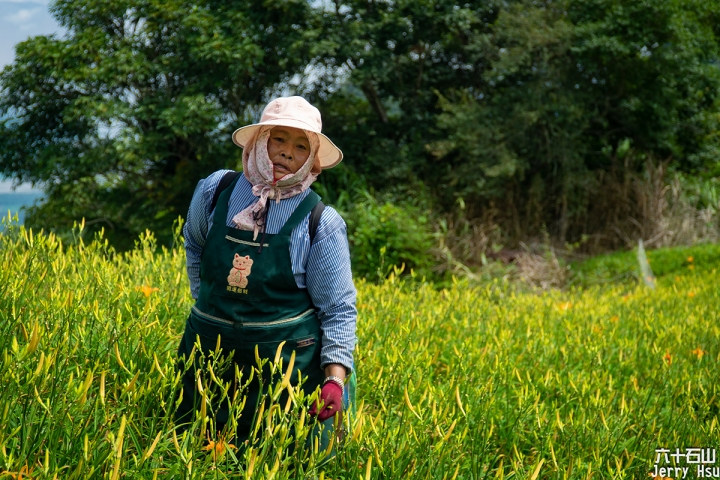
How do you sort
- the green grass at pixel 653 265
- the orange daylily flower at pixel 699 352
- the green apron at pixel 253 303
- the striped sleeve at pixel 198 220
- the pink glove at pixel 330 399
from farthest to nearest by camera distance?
the green grass at pixel 653 265, the orange daylily flower at pixel 699 352, the striped sleeve at pixel 198 220, the green apron at pixel 253 303, the pink glove at pixel 330 399

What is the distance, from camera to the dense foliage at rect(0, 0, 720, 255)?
11617mm

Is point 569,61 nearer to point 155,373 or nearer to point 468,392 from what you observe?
point 468,392

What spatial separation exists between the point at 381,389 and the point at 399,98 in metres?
11.1

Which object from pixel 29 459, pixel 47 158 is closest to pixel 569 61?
pixel 47 158

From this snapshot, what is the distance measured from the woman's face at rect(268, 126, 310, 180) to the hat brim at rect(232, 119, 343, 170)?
0.06 metres

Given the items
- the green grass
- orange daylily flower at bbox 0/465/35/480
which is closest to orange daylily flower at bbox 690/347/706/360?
orange daylily flower at bbox 0/465/35/480

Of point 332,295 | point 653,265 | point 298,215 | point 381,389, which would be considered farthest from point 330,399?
point 653,265

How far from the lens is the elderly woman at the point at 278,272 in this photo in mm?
2182

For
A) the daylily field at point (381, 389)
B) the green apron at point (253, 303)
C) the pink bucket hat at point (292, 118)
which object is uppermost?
the pink bucket hat at point (292, 118)

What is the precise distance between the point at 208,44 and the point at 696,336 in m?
9.07

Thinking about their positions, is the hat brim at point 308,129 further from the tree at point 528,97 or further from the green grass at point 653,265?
the tree at point 528,97

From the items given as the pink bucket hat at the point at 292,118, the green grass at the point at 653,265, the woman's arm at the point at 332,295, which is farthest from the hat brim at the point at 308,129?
the green grass at the point at 653,265

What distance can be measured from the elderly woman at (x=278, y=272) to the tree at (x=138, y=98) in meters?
9.52

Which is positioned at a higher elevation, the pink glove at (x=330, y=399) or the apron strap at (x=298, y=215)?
the apron strap at (x=298, y=215)
